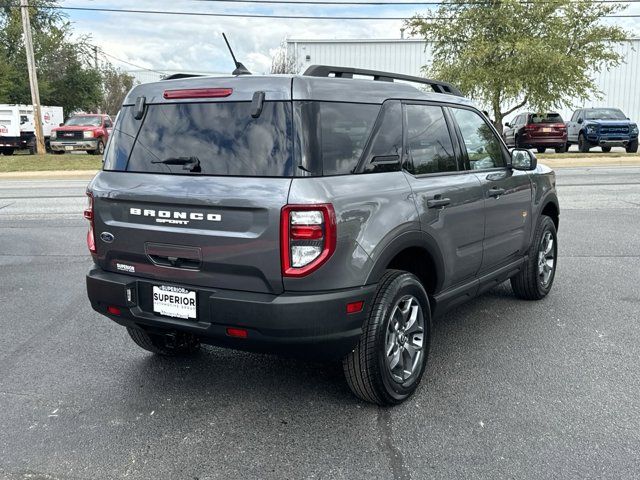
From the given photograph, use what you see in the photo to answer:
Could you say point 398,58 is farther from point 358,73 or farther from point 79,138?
point 358,73

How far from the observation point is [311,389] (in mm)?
3930

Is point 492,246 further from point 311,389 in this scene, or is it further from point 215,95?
point 215,95

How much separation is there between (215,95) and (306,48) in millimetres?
38534

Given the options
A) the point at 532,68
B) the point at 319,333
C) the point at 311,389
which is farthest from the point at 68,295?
the point at 532,68

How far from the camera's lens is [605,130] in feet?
81.7

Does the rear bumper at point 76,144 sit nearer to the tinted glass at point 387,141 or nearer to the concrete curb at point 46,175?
the concrete curb at point 46,175

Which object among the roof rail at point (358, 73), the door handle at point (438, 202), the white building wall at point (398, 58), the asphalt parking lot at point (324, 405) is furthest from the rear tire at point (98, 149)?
the door handle at point (438, 202)

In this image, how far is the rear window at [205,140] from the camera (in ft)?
10.7

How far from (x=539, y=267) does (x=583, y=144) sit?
2268 cm

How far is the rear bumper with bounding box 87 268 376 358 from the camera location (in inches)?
124

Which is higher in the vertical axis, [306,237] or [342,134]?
[342,134]

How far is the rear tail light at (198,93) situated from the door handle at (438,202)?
1.38 metres

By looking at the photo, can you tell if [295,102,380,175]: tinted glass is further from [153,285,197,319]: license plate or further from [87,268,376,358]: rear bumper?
[153,285,197,319]: license plate

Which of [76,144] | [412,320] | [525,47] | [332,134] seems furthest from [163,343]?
[76,144]
